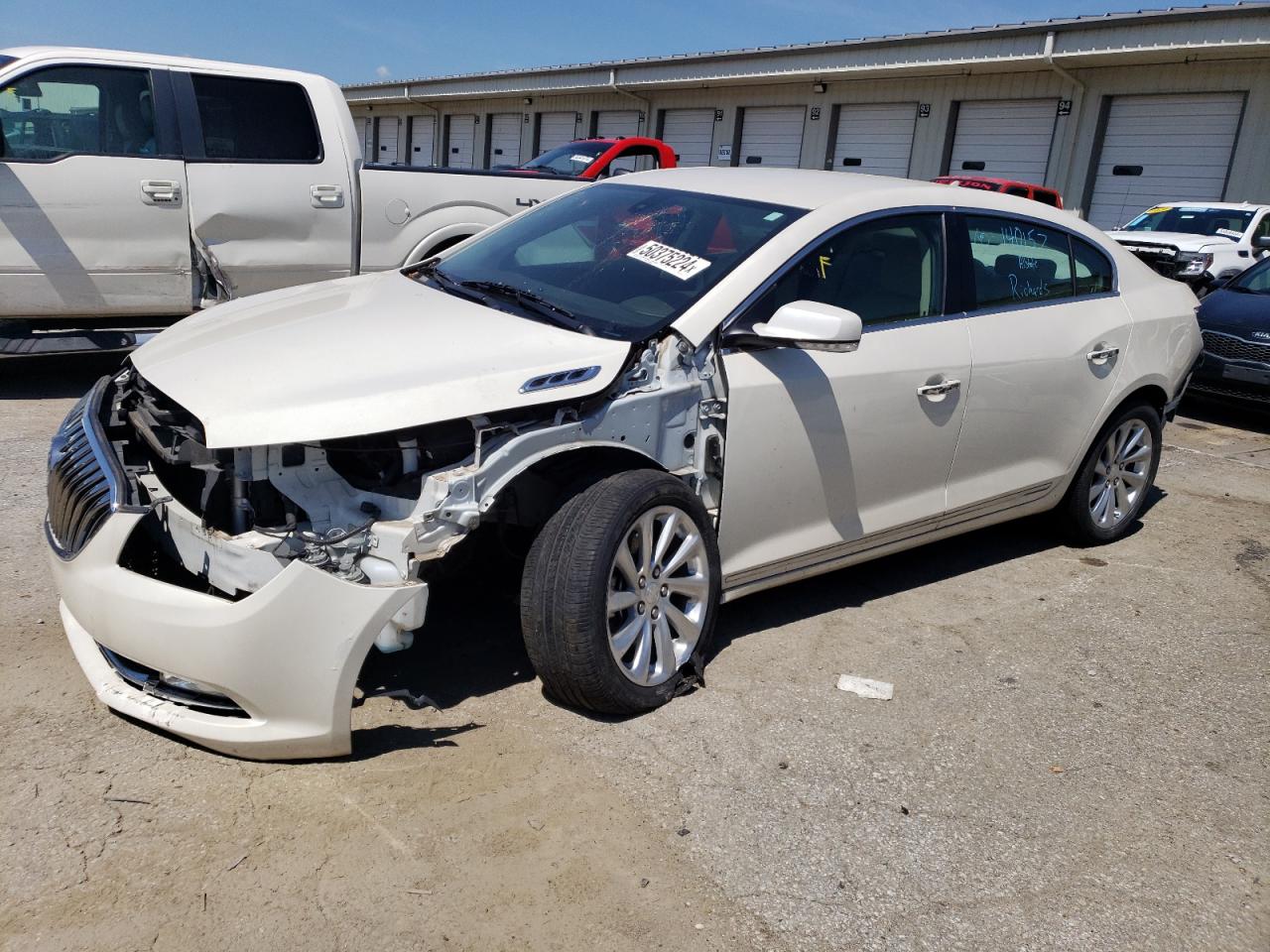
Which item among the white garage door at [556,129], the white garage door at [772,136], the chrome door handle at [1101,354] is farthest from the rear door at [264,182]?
the white garage door at [556,129]

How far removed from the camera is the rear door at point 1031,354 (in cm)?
434

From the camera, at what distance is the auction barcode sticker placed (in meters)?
3.71

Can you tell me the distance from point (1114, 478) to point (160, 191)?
5790 mm

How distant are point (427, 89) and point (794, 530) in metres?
34.3

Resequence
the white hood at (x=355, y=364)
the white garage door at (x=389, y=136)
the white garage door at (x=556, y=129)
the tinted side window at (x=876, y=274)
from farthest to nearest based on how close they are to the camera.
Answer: the white garage door at (x=389, y=136) < the white garage door at (x=556, y=129) < the tinted side window at (x=876, y=274) < the white hood at (x=355, y=364)

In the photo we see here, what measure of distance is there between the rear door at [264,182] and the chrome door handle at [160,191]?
0.10 meters

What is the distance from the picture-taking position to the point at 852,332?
11.2ft

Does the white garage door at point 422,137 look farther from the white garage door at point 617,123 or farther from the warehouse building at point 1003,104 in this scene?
the white garage door at point 617,123

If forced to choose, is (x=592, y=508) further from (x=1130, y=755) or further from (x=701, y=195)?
(x=1130, y=755)

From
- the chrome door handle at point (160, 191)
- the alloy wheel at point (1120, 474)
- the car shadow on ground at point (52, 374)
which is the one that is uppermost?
the chrome door handle at point (160, 191)

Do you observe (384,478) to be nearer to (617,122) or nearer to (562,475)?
(562,475)

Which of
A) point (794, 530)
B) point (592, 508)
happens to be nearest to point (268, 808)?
point (592, 508)

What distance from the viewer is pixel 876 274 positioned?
4.04 m

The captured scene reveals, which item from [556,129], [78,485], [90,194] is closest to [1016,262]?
[78,485]
